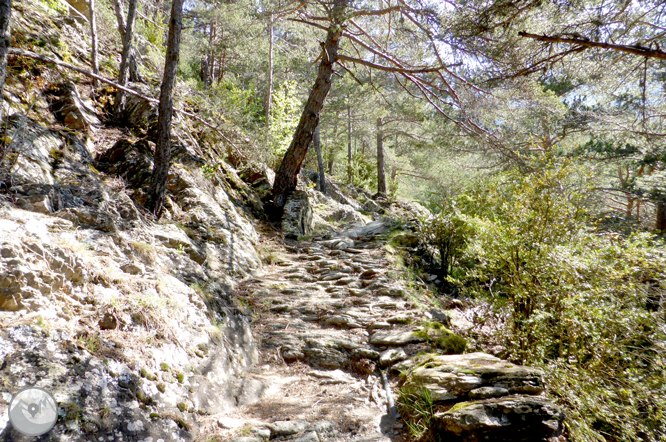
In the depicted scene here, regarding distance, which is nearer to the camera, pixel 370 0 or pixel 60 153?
pixel 60 153

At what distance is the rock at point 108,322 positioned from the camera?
91.2 inches

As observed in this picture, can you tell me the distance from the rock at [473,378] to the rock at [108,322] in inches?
94.2

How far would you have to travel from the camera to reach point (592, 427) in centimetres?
250

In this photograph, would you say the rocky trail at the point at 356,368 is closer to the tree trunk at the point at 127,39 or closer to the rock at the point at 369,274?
the rock at the point at 369,274

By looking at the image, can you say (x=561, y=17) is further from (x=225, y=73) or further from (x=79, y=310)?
(x=225, y=73)

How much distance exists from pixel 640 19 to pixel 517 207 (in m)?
2.44

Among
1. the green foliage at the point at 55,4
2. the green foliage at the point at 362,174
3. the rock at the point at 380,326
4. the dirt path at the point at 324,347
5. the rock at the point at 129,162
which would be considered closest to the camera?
the dirt path at the point at 324,347

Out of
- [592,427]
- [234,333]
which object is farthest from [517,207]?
[234,333]

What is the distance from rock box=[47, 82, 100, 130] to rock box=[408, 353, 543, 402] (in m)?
5.61

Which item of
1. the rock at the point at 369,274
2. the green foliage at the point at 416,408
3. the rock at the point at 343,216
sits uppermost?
the rock at the point at 343,216

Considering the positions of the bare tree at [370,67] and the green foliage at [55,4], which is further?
the bare tree at [370,67]

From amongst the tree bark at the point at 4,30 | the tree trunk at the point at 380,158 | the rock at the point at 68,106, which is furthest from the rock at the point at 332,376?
the tree trunk at the point at 380,158

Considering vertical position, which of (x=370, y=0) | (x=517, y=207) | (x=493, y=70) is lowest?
(x=517, y=207)

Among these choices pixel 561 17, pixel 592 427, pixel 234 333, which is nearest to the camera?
pixel 592 427
